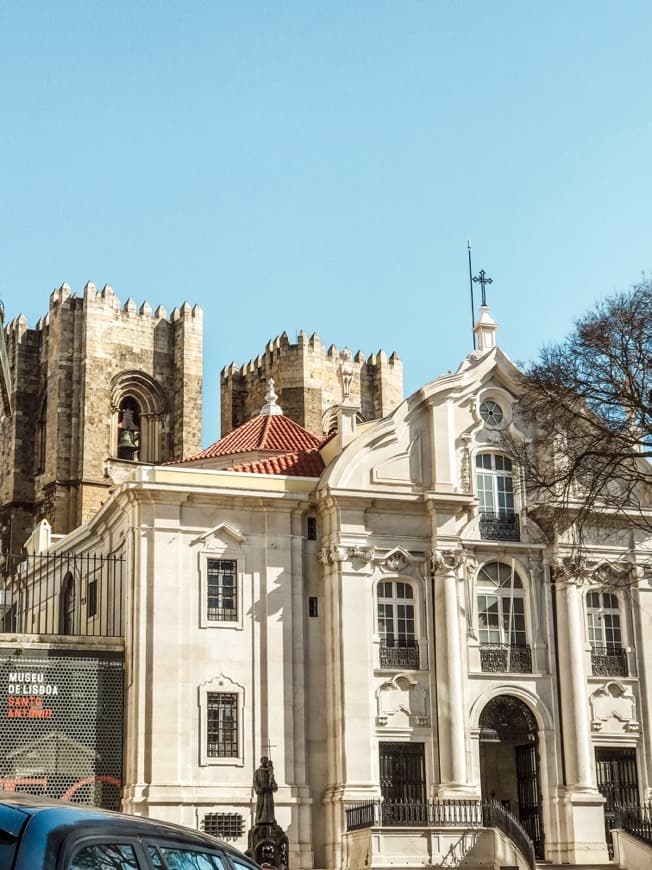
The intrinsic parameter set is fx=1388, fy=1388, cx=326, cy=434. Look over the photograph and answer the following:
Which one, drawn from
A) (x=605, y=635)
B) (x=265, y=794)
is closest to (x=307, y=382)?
(x=605, y=635)

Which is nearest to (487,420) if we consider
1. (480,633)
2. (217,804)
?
(480,633)

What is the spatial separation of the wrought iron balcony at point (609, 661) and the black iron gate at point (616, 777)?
78.6 inches

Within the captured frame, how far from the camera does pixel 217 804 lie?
3272 centimetres

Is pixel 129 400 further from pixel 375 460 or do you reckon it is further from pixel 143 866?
pixel 143 866

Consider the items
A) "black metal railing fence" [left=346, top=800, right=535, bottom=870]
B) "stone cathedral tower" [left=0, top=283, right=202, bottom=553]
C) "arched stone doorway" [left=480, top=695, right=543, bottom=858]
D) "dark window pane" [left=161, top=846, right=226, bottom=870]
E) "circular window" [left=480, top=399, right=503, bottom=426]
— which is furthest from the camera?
"stone cathedral tower" [left=0, top=283, right=202, bottom=553]

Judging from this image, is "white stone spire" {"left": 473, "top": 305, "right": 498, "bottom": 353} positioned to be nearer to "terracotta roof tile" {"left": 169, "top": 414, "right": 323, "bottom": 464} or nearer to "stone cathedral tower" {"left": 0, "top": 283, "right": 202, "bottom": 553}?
"terracotta roof tile" {"left": 169, "top": 414, "right": 323, "bottom": 464}

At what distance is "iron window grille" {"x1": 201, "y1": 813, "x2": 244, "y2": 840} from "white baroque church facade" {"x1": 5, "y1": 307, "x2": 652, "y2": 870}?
0.15 feet

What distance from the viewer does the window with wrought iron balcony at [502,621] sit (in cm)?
3575

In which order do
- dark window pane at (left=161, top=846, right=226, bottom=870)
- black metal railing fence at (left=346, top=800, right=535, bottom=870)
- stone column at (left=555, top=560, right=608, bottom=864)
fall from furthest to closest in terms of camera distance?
stone column at (left=555, top=560, right=608, bottom=864) → black metal railing fence at (left=346, top=800, right=535, bottom=870) → dark window pane at (left=161, top=846, right=226, bottom=870)

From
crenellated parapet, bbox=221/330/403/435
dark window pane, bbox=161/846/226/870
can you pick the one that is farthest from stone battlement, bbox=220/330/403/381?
dark window pane, bbox=161/846/226/870

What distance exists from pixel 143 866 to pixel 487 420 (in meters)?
32.2

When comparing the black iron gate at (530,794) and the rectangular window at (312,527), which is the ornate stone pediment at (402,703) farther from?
the rectangular window at (312,527)

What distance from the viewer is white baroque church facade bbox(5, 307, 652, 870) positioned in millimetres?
33094

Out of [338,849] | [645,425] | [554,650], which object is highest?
[645,425]
